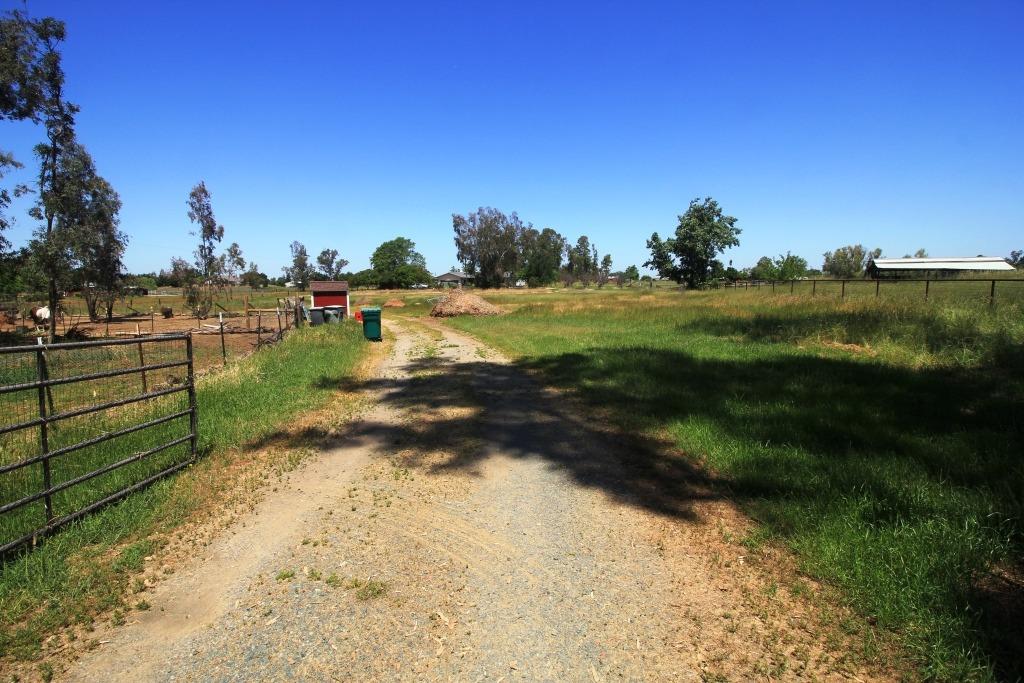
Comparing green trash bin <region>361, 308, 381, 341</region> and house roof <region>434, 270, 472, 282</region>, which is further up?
house roof <region>434, 270, 472, 282</region>

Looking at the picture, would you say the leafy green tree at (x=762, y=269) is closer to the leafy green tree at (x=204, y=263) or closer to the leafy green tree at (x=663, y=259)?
the leafy green tree at (x=663, y=259)

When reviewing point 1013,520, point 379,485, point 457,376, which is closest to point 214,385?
point 457,376

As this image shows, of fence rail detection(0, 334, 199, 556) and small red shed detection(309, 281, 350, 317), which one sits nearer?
fence rail detection(0, 334, 199, 556)

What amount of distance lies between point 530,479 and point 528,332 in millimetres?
15022

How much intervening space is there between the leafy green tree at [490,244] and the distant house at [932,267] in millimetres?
57792

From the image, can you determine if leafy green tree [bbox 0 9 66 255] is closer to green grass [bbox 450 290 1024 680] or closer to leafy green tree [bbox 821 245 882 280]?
green grass [bbox 450 290 1024 680]

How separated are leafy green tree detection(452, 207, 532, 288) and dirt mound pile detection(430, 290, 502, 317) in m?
69.2

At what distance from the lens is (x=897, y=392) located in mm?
8664

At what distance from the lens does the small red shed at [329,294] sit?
1180 inches

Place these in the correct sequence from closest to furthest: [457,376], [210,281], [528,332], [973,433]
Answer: [973,433], [457,376], [528,332], [210,281]

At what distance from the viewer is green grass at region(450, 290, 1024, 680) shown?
3414 mm

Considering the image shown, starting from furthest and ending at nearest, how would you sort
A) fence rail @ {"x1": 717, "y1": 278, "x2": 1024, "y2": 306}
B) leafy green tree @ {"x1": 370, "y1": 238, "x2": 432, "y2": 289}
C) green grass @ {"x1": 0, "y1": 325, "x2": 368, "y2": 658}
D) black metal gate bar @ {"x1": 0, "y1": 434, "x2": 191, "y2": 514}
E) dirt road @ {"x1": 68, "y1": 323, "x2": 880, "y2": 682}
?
1. leafy green tree @ {"x1": 370, "y1": 238, "x2": 432, "y2": 289}
2. fence rail @ {"x1": 717, "y1": 278, "x2": 1024, "y2": 306}
3. black metal gate bar @ {"x1": 0, "y1": 434, "x2": 191, "y2": 514}
4. green grass @ {"x1": 0, "y1": 325, "x2": 368, "y2": 658}
5. dirt road @ {"x1": 68, "y1": 323, "x2": 880, "y2": 682}

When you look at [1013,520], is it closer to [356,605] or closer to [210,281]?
[356,605]

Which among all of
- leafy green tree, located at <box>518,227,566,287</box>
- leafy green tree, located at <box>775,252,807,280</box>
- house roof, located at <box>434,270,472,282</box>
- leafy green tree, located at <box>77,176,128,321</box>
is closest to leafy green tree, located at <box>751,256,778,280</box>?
leafy green tree, located at <box>775,252,807,280</box>
